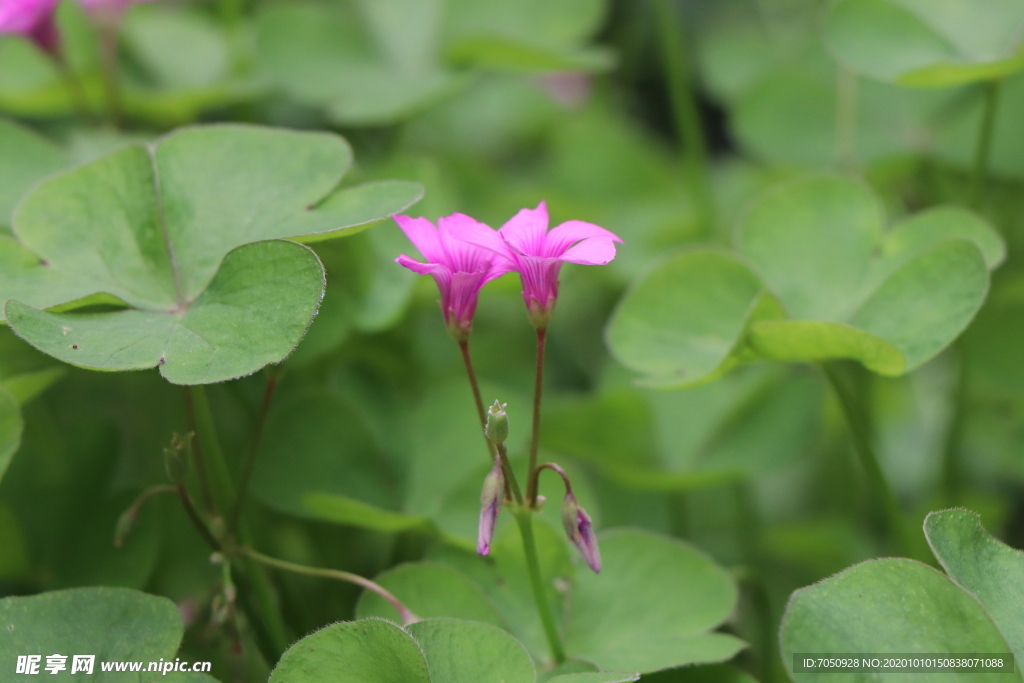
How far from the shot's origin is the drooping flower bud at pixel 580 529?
0.64 m

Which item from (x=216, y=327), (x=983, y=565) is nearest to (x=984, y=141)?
(x=983, y=565)

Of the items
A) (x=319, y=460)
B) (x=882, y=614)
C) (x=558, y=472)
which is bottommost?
(x=319, y=460)

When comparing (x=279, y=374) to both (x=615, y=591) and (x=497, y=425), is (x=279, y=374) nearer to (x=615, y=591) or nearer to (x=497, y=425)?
(x=497, y=425)

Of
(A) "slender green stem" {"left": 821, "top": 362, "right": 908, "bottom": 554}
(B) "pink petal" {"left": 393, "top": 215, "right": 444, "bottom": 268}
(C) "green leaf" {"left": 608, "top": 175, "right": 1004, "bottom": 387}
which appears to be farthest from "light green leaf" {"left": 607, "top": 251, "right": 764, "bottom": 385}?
(B) "pink petal" {"left": 393, "top": 215, "right": 444, "bottom": 268}

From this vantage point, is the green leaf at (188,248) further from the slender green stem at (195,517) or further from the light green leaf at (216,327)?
the slender green stem at (195,517)

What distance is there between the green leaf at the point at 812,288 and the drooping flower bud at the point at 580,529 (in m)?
0.24

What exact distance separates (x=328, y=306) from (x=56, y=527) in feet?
1.25

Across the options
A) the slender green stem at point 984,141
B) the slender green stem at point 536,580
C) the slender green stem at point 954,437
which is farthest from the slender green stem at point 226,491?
the slender green stem at point 984,141

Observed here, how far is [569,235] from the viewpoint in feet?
2.17

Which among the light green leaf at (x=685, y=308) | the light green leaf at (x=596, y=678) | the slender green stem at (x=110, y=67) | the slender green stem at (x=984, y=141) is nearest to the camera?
A: the light green leaf at (x=596, y=678)

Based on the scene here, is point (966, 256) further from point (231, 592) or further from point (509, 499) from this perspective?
point (231, 592)

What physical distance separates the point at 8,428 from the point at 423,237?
0.40m

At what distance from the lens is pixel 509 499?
2.18ft

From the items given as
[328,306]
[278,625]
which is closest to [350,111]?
[328,306]
